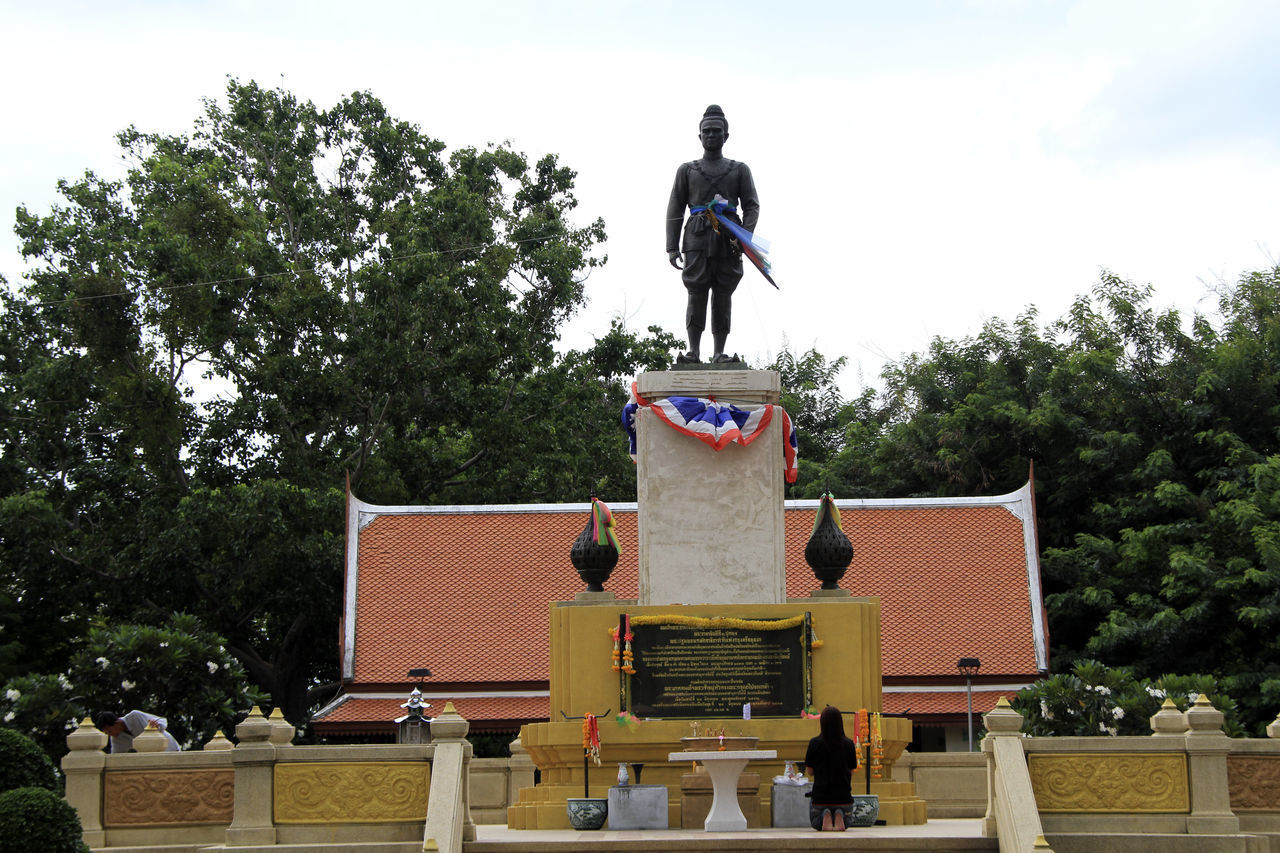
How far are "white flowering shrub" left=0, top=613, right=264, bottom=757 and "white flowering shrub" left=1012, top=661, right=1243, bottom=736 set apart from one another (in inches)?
422

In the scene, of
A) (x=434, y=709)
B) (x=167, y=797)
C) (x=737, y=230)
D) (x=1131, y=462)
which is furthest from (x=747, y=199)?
(x=1131, y=462)

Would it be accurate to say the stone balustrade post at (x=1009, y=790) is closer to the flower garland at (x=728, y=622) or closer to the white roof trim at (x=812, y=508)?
the flower garland at (x=728, y=622)

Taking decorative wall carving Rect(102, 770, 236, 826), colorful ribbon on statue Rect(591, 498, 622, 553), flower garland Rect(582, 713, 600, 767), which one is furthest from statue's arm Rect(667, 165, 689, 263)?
decorative wall carving Rect(102, 770, 236, 826)

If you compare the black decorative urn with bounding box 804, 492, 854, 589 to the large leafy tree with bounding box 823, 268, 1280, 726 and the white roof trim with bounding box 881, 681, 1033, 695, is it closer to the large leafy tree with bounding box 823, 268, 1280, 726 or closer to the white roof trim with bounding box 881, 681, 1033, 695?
the white roof trim with bounding box 881, 681, 1033, 695

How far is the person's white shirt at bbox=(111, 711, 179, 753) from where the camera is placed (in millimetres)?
14594

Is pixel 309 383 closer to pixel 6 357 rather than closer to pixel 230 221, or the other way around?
pixel 230 221

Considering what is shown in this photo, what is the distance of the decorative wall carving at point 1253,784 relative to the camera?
12805 mm

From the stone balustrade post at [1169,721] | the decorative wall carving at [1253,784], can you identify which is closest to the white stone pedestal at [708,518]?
the stone balustrade post at [1169,721]

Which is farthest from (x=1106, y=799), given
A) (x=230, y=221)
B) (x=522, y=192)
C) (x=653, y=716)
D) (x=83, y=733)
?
(x=522, y=192)

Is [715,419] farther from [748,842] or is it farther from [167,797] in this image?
[167,797]

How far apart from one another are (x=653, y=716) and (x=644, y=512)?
6.90ft

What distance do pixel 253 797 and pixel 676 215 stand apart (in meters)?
7.54

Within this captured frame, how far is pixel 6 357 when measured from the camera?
34719 millimetres

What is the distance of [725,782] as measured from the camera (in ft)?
41.9
